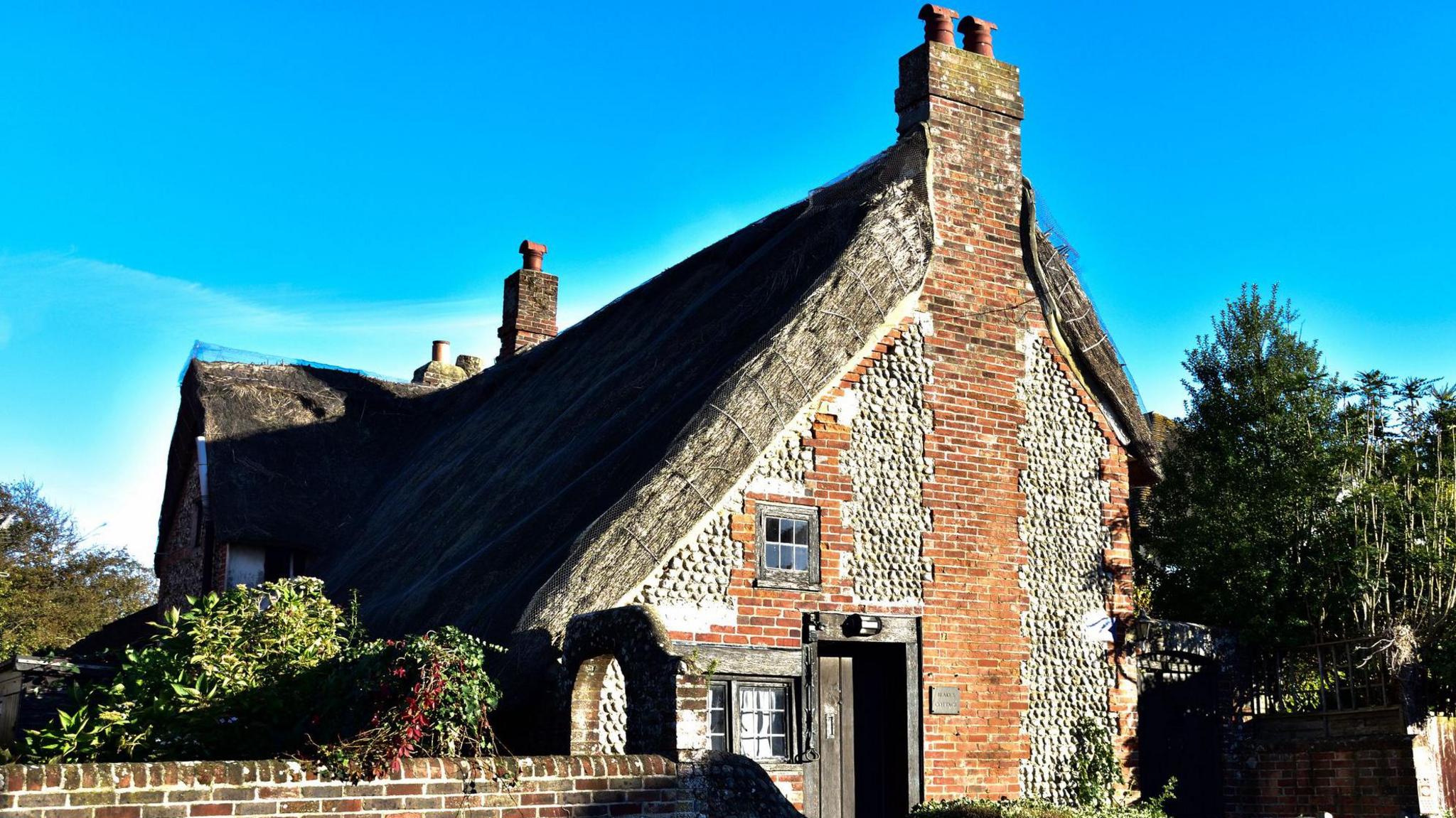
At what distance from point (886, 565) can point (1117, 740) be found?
9.70 feet

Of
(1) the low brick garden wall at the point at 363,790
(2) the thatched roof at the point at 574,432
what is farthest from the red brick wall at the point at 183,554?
(1) the low brick garden wall at the point at 363,790

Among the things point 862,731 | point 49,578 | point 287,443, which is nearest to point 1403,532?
point 862,731

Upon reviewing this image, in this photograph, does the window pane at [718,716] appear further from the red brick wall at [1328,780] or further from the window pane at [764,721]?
the red brick wall at [1328,780]

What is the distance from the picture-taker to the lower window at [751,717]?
11320 mm

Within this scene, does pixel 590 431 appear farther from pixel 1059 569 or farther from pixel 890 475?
pixel 1059 569

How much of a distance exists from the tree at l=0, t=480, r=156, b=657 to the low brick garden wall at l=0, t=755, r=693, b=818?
1031 inches

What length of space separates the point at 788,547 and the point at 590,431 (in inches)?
131

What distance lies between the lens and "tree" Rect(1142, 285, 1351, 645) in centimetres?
1362

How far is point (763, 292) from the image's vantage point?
1407 cm

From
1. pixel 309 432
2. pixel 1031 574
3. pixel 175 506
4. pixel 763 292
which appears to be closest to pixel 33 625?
pixel 175 506

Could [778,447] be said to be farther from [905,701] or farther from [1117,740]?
[1117,740]

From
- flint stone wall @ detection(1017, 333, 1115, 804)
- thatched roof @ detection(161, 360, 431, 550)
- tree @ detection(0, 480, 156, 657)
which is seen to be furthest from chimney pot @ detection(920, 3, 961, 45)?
tree @ detection(0, 480, 156, 657)

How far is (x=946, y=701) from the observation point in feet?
40.2

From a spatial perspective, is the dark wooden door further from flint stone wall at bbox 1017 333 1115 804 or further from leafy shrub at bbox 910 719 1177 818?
flint stone wall at bbox 1017 333 1115 804
